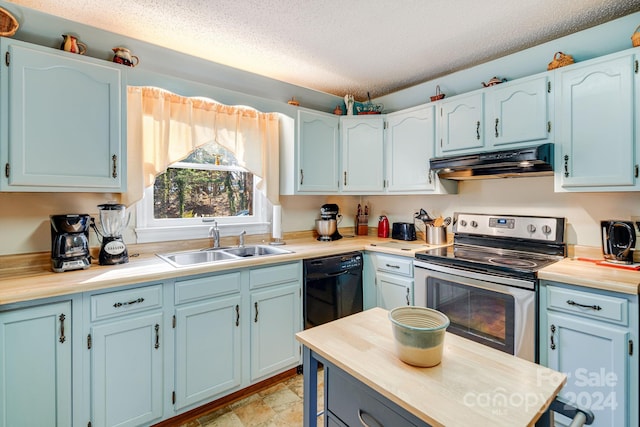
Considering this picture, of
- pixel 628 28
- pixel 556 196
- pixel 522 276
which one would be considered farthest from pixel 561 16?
pixel 522 276

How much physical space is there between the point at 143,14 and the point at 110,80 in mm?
455

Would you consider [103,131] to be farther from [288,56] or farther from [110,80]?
[288,56]

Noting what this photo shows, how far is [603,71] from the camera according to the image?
69.7 inches

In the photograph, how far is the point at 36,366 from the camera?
1441mm

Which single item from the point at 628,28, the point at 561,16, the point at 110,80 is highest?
the point at 561,16

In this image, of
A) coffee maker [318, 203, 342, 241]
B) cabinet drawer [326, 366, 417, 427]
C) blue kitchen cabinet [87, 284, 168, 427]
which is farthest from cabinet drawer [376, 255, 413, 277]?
blue kitchen cabinet [87, 284, 168, 427]

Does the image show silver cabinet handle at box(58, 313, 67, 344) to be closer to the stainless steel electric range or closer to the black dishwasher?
the black dishwasher

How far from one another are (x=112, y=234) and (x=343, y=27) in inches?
77.9

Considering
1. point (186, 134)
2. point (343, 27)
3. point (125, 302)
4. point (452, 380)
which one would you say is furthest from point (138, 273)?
point (343, 27)

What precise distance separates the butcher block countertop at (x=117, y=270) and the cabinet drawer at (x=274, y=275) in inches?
2.1

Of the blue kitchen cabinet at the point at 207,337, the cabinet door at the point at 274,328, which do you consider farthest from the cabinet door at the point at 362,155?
the blue kitchen cabinet at the point at 207,337

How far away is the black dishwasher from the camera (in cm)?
238

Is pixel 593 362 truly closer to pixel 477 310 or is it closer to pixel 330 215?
pixel 477 310

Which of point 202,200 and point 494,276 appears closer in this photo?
point 494,276
